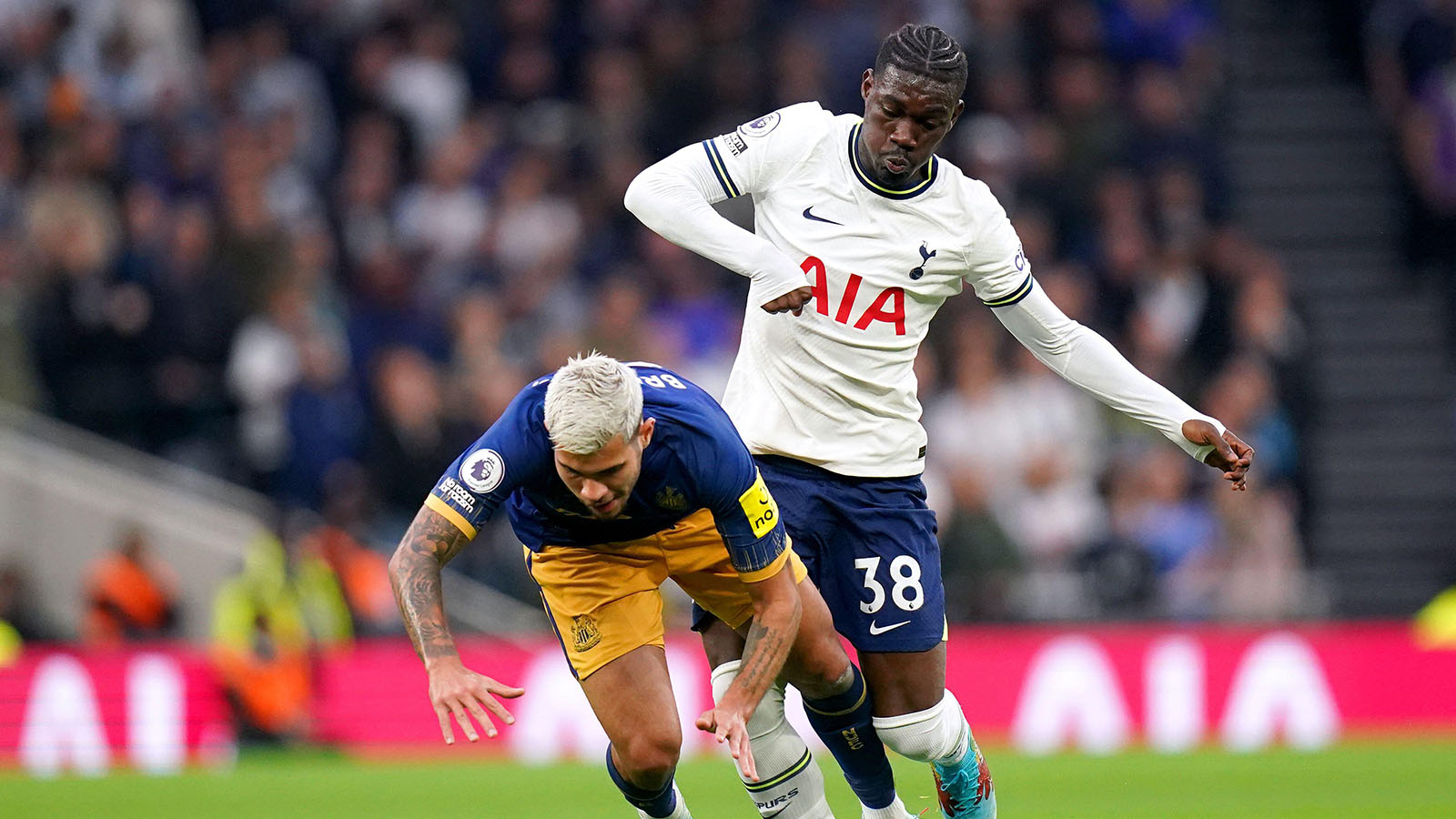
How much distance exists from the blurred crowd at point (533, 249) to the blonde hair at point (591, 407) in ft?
24.6

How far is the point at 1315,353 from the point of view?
16.2 m

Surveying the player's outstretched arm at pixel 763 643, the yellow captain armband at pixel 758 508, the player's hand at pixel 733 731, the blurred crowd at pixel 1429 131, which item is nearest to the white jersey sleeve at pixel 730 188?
the yellow captain armband at pixel 758 508

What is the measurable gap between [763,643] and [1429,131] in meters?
11.8

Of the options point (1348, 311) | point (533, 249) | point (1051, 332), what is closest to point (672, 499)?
point (1051, 332)

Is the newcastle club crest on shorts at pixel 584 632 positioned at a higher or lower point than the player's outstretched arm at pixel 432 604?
lower

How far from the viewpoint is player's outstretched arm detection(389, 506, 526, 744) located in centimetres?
557

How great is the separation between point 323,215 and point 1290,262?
26.5 feet

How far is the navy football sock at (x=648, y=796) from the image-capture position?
6.48 m

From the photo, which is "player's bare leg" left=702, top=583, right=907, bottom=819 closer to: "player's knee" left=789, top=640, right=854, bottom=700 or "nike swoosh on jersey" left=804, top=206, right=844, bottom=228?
"player's knee" left=789, top=640, right=854, bottom=700

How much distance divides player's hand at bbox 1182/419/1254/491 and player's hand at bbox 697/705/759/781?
196 cm

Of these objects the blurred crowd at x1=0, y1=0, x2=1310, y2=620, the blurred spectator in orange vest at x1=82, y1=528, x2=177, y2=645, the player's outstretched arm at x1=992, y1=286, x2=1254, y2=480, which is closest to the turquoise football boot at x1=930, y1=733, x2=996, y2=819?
the player's outstretched arm at x1=992, y1=286, x2=1254, y2=480

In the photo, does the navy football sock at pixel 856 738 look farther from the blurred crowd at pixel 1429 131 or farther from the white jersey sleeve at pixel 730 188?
the blurred crowd at pixel 1429 131

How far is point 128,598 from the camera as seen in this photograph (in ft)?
43.1

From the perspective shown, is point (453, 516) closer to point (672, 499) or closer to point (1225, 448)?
point (672, 499)
